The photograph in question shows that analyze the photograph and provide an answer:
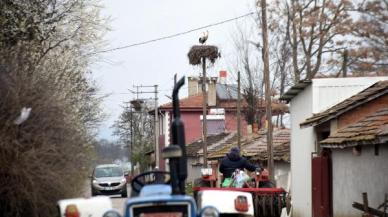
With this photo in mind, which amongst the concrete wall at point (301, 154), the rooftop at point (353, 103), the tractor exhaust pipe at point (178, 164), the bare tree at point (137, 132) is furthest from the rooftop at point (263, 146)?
the bare tree at point (137, 132)

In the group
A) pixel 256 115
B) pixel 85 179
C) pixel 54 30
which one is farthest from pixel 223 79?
pixel 85 179

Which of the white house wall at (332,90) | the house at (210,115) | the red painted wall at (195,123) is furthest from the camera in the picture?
the red painted wall at (195,123)

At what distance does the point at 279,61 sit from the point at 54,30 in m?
27.4

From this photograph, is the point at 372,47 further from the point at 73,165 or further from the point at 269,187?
the point at 73,165

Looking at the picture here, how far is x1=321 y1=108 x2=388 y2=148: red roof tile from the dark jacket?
229 cm

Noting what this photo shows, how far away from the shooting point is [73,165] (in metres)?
15.1

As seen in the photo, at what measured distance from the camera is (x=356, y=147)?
62.4ft

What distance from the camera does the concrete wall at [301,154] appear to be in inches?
1025

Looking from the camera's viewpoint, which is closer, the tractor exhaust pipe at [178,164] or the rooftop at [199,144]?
the tractor exhaust pipe at [178,164]

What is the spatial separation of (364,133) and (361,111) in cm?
391

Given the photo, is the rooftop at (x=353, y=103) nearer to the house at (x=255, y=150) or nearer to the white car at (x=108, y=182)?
the house at (x=255, y=150)

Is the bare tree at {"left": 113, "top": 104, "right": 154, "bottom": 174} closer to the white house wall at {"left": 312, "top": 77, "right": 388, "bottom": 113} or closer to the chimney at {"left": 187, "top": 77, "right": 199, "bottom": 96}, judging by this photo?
the chimney at {"left": 187, "top": 77, "right": 199, "bottom": 96}

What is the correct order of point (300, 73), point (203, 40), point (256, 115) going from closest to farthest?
1. point (203, 40)
2. point (300, 73)
3. point (256, 115)

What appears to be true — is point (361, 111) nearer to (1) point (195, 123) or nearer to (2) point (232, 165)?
(2) point (232, 165)
